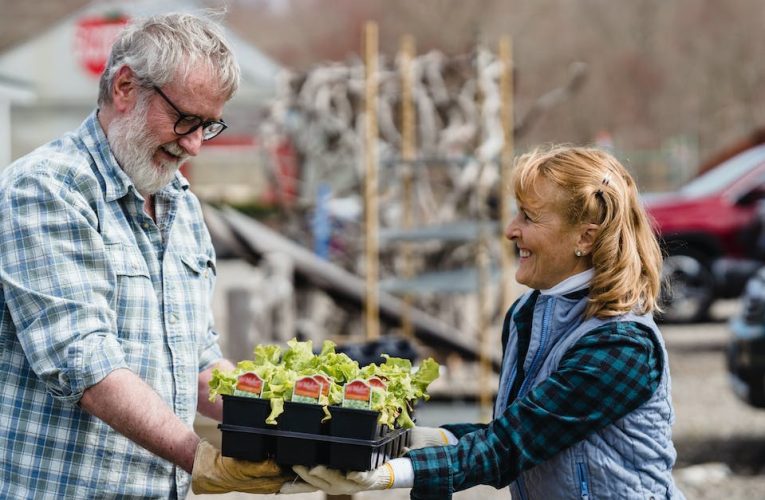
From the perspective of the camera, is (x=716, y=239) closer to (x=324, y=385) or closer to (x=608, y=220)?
(x=608, y=220)

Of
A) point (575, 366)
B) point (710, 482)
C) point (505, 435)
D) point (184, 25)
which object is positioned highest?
point (184, 25)

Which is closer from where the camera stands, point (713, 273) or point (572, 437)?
point (572, 437)

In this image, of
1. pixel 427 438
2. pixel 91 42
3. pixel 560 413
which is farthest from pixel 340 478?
pixel 91 42

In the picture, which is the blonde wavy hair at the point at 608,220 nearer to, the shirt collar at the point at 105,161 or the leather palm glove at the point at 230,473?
the leather palm glove at the point at 230,473

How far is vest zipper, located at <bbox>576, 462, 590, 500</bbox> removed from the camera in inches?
90.0

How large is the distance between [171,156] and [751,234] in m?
10.5

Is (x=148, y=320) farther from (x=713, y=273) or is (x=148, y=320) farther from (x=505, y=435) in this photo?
(x=713, y=273)

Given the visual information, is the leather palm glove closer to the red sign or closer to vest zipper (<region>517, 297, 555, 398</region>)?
vest zipper (<region>517, 297, 555, 398</region>)

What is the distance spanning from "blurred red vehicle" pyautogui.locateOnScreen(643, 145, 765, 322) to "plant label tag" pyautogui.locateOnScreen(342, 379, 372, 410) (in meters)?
10.1

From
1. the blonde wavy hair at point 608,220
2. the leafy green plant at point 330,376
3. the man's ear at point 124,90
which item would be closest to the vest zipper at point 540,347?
the blonde wavy hair at point 608,220

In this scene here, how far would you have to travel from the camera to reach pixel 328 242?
15266 millimetres

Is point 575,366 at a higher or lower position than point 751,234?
lower

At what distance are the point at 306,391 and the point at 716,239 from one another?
10.5 m

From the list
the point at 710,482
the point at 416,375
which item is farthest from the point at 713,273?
the point at 416,375
